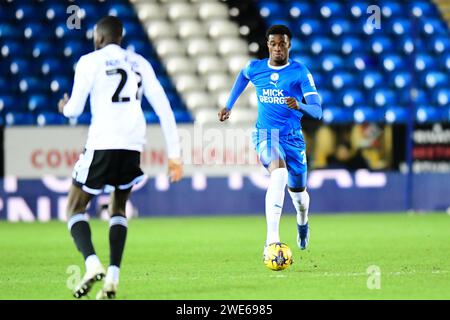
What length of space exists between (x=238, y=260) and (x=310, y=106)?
173cm

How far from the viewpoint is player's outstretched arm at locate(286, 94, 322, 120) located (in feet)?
27.2

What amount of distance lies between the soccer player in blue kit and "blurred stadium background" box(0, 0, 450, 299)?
74cm

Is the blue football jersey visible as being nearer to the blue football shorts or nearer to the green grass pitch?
the blue football shorts

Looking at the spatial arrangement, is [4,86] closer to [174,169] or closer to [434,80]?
[434,80]

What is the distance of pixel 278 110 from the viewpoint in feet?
30.0

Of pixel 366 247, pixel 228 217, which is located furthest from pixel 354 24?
pixel 366 247

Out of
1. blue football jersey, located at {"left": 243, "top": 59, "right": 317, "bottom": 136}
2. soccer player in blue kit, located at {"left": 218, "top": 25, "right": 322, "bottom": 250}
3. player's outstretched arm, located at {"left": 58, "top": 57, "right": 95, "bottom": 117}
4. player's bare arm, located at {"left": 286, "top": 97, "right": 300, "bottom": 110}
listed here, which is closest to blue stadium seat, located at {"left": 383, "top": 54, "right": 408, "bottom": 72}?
soccer player in blue kit, located at {"left": 218, "top": 25, "right": 322, "bottom": 250}

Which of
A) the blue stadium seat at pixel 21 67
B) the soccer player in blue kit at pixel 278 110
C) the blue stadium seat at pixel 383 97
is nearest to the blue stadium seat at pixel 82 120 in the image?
the blue stadium seat at pixel 21 67

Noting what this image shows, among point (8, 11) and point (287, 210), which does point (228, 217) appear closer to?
point (287, 210)

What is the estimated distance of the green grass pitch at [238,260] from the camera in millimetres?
7191

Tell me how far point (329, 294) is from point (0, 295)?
2169mm

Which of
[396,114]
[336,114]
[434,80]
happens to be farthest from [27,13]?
[434,80]

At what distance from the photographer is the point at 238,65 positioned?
20.3 meters

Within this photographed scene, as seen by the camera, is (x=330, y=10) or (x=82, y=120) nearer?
(x=82, y=120)
